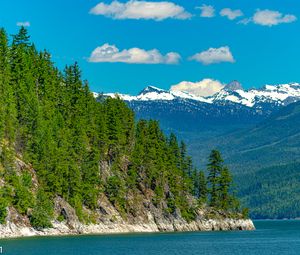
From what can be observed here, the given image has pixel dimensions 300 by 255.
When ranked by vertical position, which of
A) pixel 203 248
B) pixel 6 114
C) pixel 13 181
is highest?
pixel 6 114

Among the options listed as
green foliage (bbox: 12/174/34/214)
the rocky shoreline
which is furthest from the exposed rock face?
green foliage (bbox: 12/174/34/214)

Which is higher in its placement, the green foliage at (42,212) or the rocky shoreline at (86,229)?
the green foliage at (42,212)

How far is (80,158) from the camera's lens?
17662 centimetres

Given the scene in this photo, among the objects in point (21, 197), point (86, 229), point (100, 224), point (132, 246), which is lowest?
point (132, 246)

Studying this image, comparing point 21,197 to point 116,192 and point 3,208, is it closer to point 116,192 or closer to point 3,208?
point 3,208

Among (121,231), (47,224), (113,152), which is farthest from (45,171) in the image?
(113,152)

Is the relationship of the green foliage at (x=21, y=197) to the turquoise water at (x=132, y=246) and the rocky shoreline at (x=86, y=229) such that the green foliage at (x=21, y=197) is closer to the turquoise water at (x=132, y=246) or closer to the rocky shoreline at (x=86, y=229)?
the rocky shoreline at (x=86, y=229)

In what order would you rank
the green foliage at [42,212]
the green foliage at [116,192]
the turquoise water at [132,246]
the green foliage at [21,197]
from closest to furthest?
the turquoise water at [132,246] → the green foliage at [21,197] → the green foliage at [42,212] → the green foliage at [116,192]

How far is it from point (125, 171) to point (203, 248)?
62981 millimetres

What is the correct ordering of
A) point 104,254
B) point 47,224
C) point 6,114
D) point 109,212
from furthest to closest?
point 109,212 → point 6,114 → point 47,224 → point 104,254

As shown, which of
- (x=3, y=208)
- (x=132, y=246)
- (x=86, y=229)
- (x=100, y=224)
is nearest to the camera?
(x=3, y=208)

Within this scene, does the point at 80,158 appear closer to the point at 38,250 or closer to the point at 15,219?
the point at 15,219

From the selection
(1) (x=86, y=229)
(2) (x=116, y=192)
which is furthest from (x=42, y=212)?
(2) (x=116, y=192)

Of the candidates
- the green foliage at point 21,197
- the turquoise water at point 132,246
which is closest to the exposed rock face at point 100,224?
the green foliage at point 21,197
